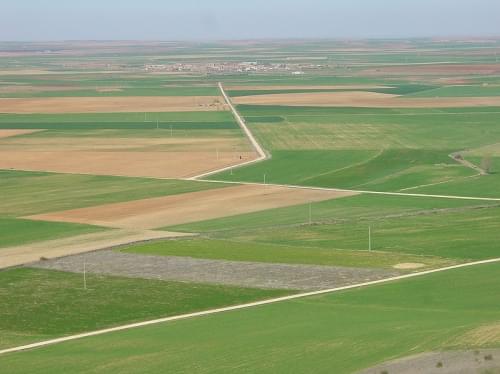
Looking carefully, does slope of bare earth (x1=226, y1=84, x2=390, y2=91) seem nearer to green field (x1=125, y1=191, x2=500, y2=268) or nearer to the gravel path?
green field (x1=125, y1=191, x2=500, y2=268)

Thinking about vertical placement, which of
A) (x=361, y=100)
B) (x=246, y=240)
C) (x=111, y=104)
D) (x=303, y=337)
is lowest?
(x=111, y=104)

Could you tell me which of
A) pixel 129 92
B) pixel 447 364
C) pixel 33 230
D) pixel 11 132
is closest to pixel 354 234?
pixel 33 230

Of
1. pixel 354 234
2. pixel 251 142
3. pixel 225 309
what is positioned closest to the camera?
pixel 225 309

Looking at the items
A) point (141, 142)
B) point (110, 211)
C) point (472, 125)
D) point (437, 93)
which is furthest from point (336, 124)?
point (110, 211)

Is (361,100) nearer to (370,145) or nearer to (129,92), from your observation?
(129,92)

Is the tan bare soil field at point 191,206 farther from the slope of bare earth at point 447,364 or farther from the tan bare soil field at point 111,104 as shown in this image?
the tan bare soil field at point 111,104

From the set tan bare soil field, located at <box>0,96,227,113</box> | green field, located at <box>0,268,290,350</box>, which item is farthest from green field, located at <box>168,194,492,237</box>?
tan bare soil field, located at <box>0,96,227,113</box>

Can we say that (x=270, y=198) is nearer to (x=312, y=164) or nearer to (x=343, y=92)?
(x=312, y=164)
